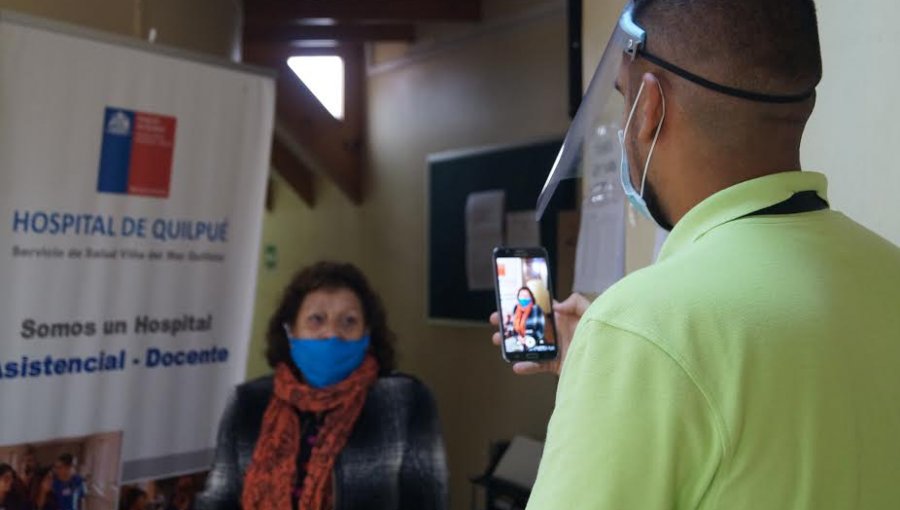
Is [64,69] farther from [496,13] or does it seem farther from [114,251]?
[496,13]

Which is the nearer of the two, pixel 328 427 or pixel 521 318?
pixel 521 318

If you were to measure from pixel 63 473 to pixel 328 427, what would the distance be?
70 cm

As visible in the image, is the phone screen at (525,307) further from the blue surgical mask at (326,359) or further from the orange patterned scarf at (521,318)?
the blue surgical mask at (326,359)

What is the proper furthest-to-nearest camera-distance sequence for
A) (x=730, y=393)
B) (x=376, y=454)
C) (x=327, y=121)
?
(x=327, y=121) < (x=376, y=454) < (x=730, y=393)

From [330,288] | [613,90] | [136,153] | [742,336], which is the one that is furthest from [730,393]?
[136,153]

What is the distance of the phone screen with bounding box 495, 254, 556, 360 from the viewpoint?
4.82 feet

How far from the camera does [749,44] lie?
0.76 m

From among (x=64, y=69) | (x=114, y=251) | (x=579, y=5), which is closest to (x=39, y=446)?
(x=114, y=251)

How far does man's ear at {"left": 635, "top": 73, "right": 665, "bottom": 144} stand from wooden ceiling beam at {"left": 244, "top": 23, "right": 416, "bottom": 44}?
3780 millimetres

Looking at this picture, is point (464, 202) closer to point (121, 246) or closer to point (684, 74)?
point (121, 246)

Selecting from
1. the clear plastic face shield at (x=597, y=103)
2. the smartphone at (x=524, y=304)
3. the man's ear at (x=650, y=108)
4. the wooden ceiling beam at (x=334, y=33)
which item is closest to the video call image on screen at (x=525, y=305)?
the smartphone at (x=524, y=304)

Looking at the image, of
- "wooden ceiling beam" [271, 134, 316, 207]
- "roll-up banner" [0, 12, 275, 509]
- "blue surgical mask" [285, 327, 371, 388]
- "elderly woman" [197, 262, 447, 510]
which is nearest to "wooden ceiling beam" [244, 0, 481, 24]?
"wooden ceiling beam" [271, 134, 316, 207]

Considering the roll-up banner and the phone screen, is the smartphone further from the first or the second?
the roll-up banner

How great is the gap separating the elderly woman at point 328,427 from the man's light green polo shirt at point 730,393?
163 cm
